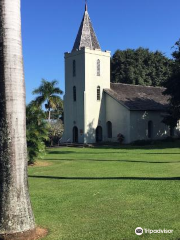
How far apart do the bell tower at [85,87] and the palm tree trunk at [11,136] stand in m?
30.7

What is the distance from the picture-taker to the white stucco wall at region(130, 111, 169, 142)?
36.5 m

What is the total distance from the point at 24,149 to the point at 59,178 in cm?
718

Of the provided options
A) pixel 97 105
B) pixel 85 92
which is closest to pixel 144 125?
pixel 97 105

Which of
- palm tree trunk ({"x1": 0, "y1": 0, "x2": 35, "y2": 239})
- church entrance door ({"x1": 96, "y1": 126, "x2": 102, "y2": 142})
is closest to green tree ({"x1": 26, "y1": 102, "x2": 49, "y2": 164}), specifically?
palm tree trunk ({"x1": 0, "y1": 0, "x2": 35, "y2": 239})

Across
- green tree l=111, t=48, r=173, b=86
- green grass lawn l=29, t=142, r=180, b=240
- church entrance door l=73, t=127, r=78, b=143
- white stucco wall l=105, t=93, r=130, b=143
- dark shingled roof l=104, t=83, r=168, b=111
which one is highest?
green tree l=111, t=48, r=173, b=86

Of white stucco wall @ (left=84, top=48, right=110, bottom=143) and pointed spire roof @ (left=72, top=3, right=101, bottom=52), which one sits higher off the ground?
pointed spire roof @ (left=72, top=3, right=101, bottom=52)

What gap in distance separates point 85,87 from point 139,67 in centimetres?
2033

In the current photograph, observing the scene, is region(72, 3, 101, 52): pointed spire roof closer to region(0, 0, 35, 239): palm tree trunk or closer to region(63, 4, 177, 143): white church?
region(63, 4, 177, 143): white church

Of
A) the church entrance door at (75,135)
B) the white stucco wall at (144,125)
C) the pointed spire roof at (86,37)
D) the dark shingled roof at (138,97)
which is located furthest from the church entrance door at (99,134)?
the pointed spire roof at (86,37)

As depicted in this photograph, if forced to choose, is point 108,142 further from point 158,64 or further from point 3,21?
point 3,21

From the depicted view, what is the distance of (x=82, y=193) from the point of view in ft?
32.4

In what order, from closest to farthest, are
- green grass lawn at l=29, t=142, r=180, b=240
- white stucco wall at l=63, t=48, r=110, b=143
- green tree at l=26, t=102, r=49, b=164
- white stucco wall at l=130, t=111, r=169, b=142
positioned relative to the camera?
green grass lawn at l=29, t=142, r=180, b=240
green tree at l=26, t=102, r=49, b=164
white stucco wall at l=130, t=111, r=169, b=142
white stucco wall at l=63, t=48, r=110, b=143

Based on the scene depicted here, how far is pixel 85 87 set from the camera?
3694 cm

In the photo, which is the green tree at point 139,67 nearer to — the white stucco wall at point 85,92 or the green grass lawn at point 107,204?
the white stucco wall at point 85,92
